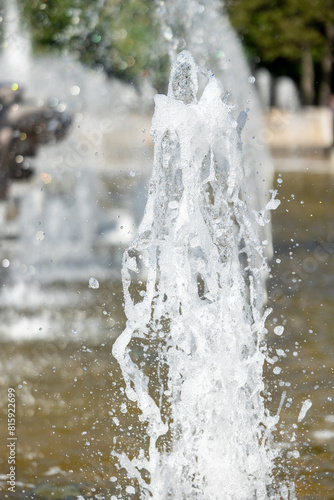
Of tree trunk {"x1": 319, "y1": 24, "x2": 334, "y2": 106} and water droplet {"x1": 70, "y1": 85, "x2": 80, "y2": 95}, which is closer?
water droplet {"x1": 70, "y1": 85, "x2": 80, "y2": 95}

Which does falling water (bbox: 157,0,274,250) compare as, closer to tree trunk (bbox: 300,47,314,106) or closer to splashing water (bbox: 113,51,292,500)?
splashing water (bbox: 113,51,292,500)

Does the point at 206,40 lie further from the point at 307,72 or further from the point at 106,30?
the point at 307,72

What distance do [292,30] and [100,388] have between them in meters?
28.9

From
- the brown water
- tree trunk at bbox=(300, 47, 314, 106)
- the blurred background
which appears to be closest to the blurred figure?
the blurred background

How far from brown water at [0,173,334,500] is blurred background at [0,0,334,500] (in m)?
0.01

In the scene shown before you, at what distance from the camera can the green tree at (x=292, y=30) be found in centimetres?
3131

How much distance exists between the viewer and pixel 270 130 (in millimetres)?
24266

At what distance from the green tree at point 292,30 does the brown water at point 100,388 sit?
24.6m

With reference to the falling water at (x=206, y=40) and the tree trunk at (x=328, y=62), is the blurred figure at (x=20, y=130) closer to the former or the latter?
the falling water at (x=206, y=40)

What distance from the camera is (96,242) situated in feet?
31.1

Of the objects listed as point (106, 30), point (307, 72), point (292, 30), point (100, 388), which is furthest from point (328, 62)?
point (100, 388)

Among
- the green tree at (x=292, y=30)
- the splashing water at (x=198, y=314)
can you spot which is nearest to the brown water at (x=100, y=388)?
the splashing water at (x=198, y=314)

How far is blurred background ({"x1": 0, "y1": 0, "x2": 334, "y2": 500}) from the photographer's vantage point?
3.92 meters

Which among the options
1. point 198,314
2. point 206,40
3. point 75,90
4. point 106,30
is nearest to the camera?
point 198,314
